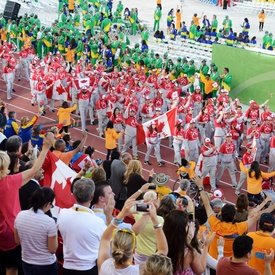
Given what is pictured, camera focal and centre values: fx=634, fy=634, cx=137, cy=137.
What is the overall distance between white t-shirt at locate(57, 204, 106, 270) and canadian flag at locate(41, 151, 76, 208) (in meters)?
2.32

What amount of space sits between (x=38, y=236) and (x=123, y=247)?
4.56 ft

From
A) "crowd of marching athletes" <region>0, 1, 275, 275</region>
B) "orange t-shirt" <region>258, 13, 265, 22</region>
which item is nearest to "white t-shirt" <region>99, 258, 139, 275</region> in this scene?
"crowd of marching athletes" <region>0, 1, 275, 275</region>

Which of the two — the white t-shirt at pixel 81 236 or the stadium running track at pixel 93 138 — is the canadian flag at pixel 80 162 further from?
the stadium running track at pixel 93 138

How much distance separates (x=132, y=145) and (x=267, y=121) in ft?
12.4

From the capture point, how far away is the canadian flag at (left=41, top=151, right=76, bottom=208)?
869 cm

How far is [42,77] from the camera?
2119 cm

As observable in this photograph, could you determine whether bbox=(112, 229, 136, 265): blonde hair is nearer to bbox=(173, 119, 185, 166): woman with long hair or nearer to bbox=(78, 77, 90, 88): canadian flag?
bbox=(173, 119, 185, 166): woman with long hair

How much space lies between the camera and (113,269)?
5258mm

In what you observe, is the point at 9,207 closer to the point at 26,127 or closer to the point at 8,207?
the point at 8,207

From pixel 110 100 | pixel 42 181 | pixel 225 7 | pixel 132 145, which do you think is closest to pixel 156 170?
pixel 132 145

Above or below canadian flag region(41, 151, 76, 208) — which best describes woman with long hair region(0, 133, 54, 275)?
above

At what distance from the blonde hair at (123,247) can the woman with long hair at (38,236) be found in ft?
4.10

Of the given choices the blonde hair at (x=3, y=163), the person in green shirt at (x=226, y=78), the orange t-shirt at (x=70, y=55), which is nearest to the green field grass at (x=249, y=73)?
the person in green shirt at (x=226, y=78)

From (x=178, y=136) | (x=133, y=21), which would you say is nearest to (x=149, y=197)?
(x=178, y=136)
